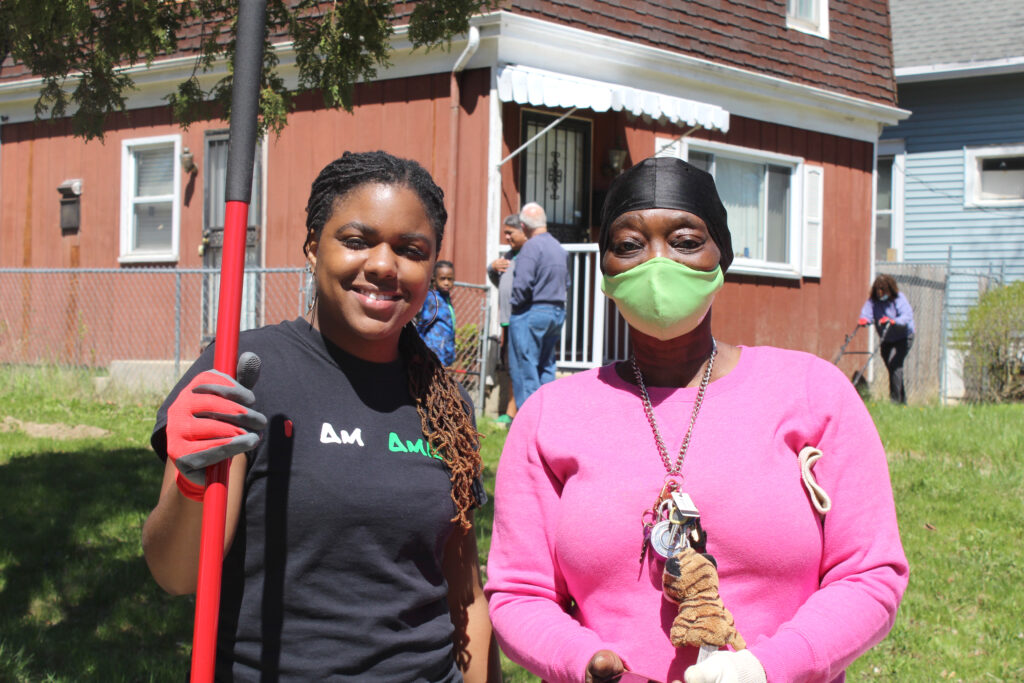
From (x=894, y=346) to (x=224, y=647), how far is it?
42.4ft

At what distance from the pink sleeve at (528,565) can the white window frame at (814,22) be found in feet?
45.6

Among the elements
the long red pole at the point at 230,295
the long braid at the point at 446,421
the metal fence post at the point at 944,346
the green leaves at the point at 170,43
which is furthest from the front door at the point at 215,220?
the long red pole at the point at 230,295

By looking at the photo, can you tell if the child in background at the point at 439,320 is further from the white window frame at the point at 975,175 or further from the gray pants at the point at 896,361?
the white window frame at the point at 975,175

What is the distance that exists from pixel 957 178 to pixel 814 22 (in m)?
5.32

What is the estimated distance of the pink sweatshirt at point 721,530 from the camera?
1.94 m

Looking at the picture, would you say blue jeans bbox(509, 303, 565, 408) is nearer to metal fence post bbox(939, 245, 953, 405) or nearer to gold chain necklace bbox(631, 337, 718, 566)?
gold chain necklace bbox(631, 337, 718, 566)

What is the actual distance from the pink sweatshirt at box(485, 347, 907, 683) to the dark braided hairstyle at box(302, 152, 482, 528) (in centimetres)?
25

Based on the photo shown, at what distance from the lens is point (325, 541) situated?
6.99 feet

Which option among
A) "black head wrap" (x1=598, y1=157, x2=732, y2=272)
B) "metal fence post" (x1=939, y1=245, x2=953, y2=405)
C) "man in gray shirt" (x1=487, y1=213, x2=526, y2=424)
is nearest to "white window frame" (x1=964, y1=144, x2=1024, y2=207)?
"metal fence post" (x1=939, y1=245, x2=953, y2=405)

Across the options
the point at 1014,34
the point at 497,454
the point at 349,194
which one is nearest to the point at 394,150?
the point at 497,454

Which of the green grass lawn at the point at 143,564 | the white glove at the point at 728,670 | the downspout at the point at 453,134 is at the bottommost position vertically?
the green grass lawn at the point at 143,564

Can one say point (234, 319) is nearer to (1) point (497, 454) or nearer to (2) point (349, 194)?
(2) point (349, 194)

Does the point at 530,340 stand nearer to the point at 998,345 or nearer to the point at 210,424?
the point at 210,424

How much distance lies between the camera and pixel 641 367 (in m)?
2.26
